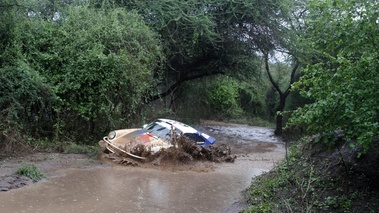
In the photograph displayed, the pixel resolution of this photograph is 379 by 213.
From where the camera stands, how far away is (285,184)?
28.6 feet

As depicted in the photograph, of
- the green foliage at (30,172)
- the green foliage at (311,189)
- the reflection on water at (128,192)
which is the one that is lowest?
the reflection on water at (128,192)

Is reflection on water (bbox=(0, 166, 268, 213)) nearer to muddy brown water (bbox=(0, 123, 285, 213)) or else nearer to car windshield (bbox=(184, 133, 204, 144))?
muddy brown water (bbox=(0, 123, 285, 213))

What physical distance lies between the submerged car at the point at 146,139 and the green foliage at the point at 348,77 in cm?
704

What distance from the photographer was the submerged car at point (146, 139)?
1297 centimetres

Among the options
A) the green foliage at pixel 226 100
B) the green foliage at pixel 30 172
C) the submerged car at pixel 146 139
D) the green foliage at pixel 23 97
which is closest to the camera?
the green foliage at pixel 30 172

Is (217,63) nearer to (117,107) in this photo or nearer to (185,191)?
(117,107)

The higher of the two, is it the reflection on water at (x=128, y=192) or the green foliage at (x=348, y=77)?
the green foliage at (x=348, y=77)

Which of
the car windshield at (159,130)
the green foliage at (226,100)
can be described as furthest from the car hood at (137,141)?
the green foliage at (226,100)

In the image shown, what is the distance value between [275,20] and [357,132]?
48.7 ft

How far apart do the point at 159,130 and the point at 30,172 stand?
16.1ft

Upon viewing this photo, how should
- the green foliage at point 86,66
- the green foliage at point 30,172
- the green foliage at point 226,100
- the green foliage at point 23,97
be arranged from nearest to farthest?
the green foliage at point 30,172 < the green foliage at point 23,97 < the green foliage at point 86,66 < the green foliage at point 226,100

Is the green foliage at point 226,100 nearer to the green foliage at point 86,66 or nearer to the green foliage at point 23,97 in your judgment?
the green foliage at point 86,66

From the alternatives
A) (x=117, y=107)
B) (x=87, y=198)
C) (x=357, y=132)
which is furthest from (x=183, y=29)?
(x=357, y=132)

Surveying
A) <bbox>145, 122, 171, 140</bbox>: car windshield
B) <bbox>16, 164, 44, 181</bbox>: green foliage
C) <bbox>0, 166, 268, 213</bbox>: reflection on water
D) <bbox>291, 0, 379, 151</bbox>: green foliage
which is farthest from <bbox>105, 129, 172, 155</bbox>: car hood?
<bbox>291, 0, 379, 151</bbox>: green foliage
